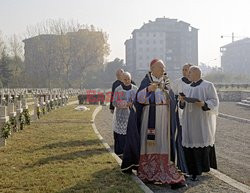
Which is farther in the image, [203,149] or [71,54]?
[71,54]

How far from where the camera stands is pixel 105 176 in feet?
20.9

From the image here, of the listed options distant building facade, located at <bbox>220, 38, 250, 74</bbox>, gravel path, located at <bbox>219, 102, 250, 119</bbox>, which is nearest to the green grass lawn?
gravel path, located at <bbox>219, 102, 250, 119</bbox>

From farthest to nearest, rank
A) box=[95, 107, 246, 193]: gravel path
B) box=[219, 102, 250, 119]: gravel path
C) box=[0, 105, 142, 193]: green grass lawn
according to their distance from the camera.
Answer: box=[219, 102, 250, 119]: gravel path → box=[95, 107, 246, 193]: gravel path → box=[0, 105, 142, 193]: green grass lawn

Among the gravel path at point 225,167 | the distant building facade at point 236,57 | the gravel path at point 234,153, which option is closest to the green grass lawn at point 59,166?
the gravel path at point 225,167

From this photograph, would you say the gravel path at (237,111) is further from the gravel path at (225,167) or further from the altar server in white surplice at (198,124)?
the altar server in white surplice at (198,124)

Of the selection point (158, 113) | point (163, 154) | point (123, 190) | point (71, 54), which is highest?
point (71, 54)

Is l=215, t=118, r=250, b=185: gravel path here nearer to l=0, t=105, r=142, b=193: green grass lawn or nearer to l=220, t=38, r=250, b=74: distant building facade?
l=0, t=105, r=142, b=193: green grass lawn

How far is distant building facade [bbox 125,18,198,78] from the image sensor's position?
97938 mm

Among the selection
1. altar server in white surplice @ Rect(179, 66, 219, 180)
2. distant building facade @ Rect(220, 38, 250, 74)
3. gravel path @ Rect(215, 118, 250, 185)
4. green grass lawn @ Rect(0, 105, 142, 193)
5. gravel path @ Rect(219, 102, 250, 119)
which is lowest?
gravel path @ Rect(219, 102, 250, 119)

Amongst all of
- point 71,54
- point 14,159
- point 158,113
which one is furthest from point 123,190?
point 71,54

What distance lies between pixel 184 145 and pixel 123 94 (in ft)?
7.72

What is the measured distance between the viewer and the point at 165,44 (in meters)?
98.7

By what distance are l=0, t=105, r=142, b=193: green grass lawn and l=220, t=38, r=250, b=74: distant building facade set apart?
110m

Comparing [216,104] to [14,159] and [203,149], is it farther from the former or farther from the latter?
[14,159]
